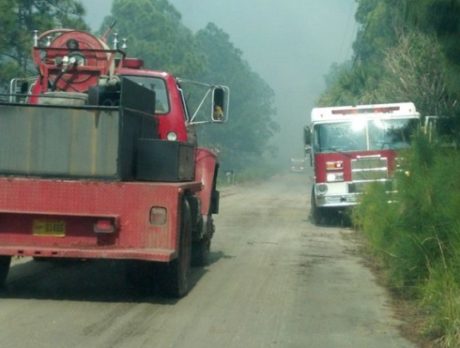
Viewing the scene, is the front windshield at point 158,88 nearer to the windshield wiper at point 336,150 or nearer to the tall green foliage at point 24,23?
the windshield wiper at point 336,150

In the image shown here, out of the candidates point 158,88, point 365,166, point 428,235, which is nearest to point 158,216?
point 428,235

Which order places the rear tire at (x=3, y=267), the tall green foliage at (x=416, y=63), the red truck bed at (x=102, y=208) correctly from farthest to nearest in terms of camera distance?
the tall green foliage at (x=416, y=63)
the rear tire at (x=3, y=267)
the red truck bed at (x=102, y=208)

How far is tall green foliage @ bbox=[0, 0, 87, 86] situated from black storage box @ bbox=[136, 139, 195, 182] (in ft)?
54.8

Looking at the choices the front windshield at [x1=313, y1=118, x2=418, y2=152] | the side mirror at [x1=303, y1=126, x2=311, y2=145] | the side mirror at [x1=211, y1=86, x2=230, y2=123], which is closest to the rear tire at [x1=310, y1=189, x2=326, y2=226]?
the side mirror at [x1=303, y1=126, x2=311, y2=145]

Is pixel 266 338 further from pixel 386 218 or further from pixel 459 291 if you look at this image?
pixel 386 218

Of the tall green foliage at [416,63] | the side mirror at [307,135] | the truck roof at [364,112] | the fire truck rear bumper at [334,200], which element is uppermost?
the tall green foliage at [416,63]

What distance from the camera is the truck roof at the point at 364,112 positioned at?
22484 millimetres

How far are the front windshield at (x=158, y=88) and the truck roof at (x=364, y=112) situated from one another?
32.9ft

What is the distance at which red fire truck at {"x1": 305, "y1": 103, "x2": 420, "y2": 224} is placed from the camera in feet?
75.2

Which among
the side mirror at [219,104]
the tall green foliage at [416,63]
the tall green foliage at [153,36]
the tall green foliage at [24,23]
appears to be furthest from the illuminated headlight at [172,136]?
the tall green foliage at [153,36]

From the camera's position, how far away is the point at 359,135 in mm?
23344

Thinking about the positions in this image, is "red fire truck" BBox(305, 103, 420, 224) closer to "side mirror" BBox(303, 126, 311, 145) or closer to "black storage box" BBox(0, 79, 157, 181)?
"side mirror" BBox(303, 126, 311, 145)

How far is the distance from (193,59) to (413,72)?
40674 mm

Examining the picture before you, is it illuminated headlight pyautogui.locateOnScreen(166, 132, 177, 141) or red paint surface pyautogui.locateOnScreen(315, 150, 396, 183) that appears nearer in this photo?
illuminated headlight pyautogui.locateOnScreen(166, 132, 177, 141)
